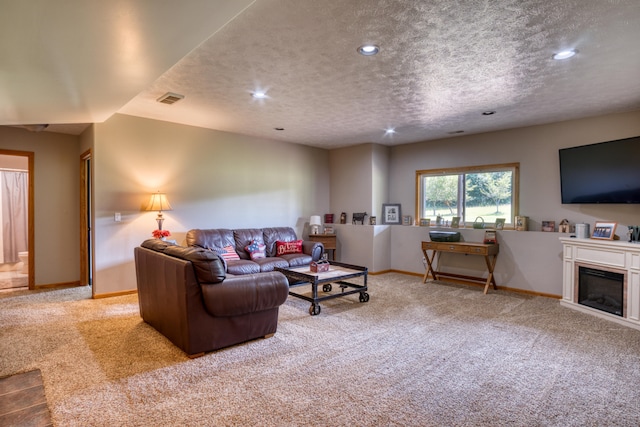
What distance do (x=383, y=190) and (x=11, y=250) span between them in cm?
796

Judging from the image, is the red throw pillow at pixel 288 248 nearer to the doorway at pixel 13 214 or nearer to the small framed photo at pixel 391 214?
the small framed photo at pixel 391 214

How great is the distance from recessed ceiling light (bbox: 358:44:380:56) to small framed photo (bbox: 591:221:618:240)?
3.69m

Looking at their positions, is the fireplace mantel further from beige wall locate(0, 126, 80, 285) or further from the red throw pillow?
beige wall locate(0, 126, 80, 285)

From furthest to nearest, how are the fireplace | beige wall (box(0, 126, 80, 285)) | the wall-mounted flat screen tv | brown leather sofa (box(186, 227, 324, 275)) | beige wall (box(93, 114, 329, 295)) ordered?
beige wall (box(0, 126, 80, 285)) < brown leather sofa (box(186, 227, 324, 275)) < beige wall (box(93, 114, 329, 295)) < the wall-mounted flat screen tv < the fireplace

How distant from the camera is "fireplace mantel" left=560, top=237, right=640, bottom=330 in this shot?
368 cm

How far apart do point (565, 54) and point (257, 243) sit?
448 centimetres

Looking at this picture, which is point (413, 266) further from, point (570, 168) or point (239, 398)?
point (239, 398)

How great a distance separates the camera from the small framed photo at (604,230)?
4.16 m

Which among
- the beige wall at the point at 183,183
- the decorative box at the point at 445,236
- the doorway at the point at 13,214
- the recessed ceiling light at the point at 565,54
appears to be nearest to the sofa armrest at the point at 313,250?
the beige wall at the point at 183,183

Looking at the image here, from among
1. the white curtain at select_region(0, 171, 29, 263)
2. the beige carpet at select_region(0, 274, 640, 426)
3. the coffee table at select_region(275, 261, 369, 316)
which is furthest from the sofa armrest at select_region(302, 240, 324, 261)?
the white curtain at select_region(0, 171, 29, 263)

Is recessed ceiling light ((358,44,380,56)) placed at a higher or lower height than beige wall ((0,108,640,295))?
higher

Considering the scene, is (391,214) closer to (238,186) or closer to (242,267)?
(238,186)

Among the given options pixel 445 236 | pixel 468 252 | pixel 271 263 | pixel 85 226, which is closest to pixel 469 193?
pixel 445 236

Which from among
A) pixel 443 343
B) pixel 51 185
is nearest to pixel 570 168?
pixel 443 343
